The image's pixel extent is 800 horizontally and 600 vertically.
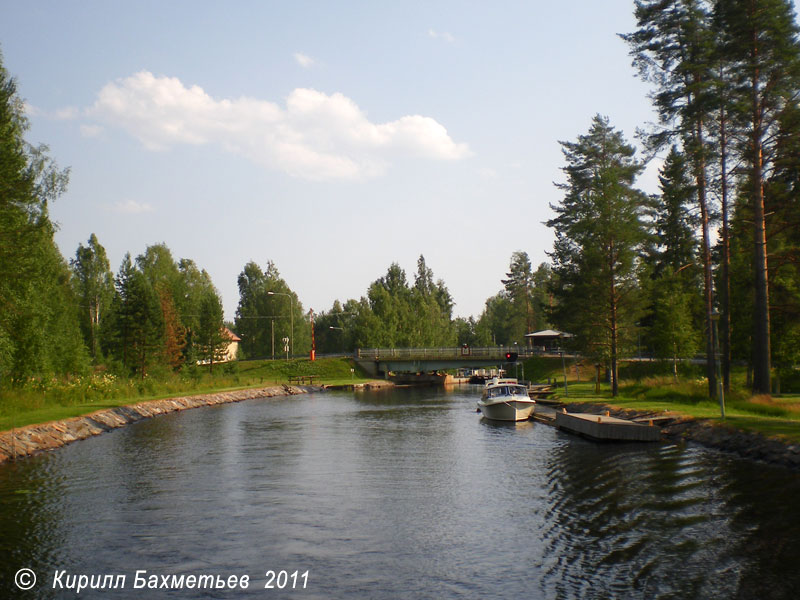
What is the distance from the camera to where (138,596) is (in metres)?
14.2

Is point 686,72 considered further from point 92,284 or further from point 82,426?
point 92,284

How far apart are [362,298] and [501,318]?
67.1 meters

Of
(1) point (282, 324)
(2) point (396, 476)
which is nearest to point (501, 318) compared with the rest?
(1) point (282, 324)

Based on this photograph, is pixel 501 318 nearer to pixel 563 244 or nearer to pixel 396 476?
pixel 563 244

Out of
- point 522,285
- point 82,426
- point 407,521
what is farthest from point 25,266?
point 522,285

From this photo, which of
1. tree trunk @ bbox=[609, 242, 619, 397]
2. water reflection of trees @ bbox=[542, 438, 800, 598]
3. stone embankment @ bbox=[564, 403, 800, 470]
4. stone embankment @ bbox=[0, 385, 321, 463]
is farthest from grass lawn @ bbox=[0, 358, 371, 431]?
tree trunk @ bbox=[609, 242, 619, 397]

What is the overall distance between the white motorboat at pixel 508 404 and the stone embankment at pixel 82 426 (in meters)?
25.4

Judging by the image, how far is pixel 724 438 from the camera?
3050 centimetres

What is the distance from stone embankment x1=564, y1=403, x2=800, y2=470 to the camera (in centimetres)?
2589

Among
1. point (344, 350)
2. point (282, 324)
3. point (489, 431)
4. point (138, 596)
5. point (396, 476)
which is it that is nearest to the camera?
point (138, 596)

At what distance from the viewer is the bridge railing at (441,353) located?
10762 cm

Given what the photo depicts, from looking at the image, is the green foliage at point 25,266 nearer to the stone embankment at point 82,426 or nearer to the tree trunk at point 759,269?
the stone embankment at point 82,426

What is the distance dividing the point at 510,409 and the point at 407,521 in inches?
1168

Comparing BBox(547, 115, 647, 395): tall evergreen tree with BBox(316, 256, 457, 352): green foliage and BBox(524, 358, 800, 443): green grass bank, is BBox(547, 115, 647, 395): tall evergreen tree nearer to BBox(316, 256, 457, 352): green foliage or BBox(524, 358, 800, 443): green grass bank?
BBox(524, 358, 800, 443): green grass bank
